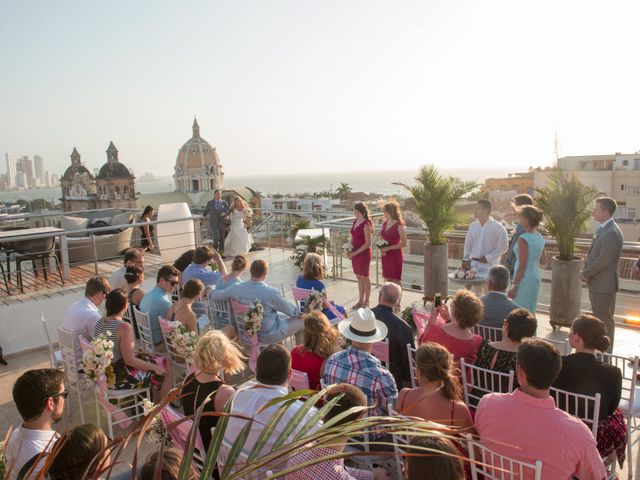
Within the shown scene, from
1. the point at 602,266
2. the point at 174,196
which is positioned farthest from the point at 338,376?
the point at 174,196

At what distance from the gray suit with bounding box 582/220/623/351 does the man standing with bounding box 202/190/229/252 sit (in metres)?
7.58

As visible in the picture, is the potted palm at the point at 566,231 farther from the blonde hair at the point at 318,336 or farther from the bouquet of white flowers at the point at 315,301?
the blonde hair at the point at 318,336

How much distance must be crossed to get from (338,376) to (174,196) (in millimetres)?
113501

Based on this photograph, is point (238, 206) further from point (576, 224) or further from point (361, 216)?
point (576, 224)

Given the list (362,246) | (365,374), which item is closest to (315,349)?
(365,374)

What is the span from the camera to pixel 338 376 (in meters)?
3.32

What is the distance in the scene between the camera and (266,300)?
5324 millimetres

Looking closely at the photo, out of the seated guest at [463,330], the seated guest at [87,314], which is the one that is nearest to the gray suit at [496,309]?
the seated guest at [463,330]

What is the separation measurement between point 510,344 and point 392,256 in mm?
3847

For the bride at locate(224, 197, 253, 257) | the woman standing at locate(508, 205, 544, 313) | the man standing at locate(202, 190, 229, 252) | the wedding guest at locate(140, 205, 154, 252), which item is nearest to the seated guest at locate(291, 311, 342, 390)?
the woman standing at locate(508, 205, 544, 313)

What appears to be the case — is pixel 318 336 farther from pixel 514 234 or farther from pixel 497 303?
pixel 514 234

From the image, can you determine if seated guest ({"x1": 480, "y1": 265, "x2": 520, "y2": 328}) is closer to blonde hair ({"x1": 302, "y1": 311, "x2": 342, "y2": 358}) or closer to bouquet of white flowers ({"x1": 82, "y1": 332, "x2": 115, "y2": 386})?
blonde hair ({"x1": 302, "y1": 311, "x2": 342, "y2": 358})

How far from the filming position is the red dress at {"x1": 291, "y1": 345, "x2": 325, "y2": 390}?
3.78m

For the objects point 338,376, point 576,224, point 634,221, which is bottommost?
point 634,221
